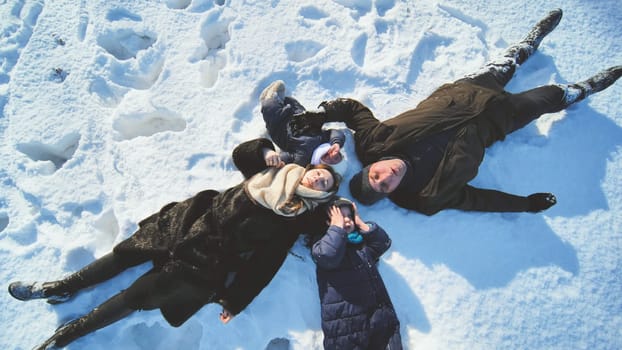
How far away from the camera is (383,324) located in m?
2.40

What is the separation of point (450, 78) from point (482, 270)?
5.94 feet

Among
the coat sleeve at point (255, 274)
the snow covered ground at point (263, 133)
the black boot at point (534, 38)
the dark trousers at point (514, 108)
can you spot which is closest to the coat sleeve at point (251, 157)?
the snow covered ground at point (263, 133)

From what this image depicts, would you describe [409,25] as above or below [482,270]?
above

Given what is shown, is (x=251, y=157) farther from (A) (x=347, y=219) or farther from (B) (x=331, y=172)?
(A) (x=347, y=219)

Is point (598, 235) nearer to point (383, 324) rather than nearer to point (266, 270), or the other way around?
point (383, 324)

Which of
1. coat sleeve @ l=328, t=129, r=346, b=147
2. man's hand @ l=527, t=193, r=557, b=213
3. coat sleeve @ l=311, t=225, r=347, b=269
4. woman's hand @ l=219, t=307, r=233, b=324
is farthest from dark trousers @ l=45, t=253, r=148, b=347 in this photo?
man's hand @ l=527, t=193, r=557, b=213

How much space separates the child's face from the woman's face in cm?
23

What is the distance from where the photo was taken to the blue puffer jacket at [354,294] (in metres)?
2.34

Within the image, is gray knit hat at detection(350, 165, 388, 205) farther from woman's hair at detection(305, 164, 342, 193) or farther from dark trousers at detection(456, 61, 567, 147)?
dark trousers at detection(456, 61, 567, 147)

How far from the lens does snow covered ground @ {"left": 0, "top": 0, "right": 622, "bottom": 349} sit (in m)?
2.61

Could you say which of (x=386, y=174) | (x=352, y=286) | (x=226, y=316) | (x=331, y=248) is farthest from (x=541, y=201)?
Result: (x=226, y=316)

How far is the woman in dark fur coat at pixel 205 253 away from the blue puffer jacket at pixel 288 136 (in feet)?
0.67

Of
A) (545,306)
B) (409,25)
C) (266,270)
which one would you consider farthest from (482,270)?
(409,25)

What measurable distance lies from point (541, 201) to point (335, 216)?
1794 mm
